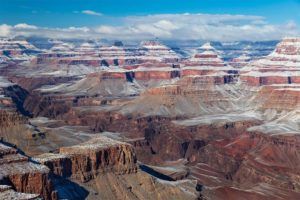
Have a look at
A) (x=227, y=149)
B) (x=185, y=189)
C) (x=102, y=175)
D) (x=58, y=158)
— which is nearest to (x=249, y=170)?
(x=227, y=149)

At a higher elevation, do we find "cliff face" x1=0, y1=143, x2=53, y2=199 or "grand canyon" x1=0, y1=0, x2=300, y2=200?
"cliff face" x1=0, y1=143, x2=53, y2=199

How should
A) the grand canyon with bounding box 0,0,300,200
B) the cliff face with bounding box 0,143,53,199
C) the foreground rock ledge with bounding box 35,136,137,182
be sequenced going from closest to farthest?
the cliff face with bounding box 0,143,53,199 < the grand canyon with bounding box 0,0,300,200 < the foreground rock ledge with bounding box 35,136,137,182

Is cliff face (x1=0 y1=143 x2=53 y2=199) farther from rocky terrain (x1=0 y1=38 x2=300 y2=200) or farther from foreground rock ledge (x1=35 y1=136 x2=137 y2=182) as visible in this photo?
Answer: foreground rock ledge (x1=35 y1=136 x2=137 y2=182)

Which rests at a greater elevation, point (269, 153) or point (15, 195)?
point (15, 195)

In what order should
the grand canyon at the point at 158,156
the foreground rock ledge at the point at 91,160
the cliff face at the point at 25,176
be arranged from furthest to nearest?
the foreground rock ledge at the point at 91,160, the grand canyon at the point at 158,156, the cliff face at the point at 25,176

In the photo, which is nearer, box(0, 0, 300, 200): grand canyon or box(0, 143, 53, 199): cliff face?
box(0, 143, 53, 199): cliff face

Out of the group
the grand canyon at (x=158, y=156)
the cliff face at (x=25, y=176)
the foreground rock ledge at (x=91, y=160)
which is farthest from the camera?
the foreground rock ledge at (x=91, y=160)

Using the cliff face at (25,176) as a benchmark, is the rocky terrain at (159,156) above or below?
below

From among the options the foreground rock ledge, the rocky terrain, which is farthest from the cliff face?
the foreground rock ledge

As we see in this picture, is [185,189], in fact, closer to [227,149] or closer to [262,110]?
[227,149]

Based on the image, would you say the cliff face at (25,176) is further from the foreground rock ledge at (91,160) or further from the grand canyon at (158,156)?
the foreground rock ledge at (91,160)

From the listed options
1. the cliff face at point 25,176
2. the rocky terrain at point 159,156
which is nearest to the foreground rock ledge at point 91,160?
the rocky terrain at point 159,156
